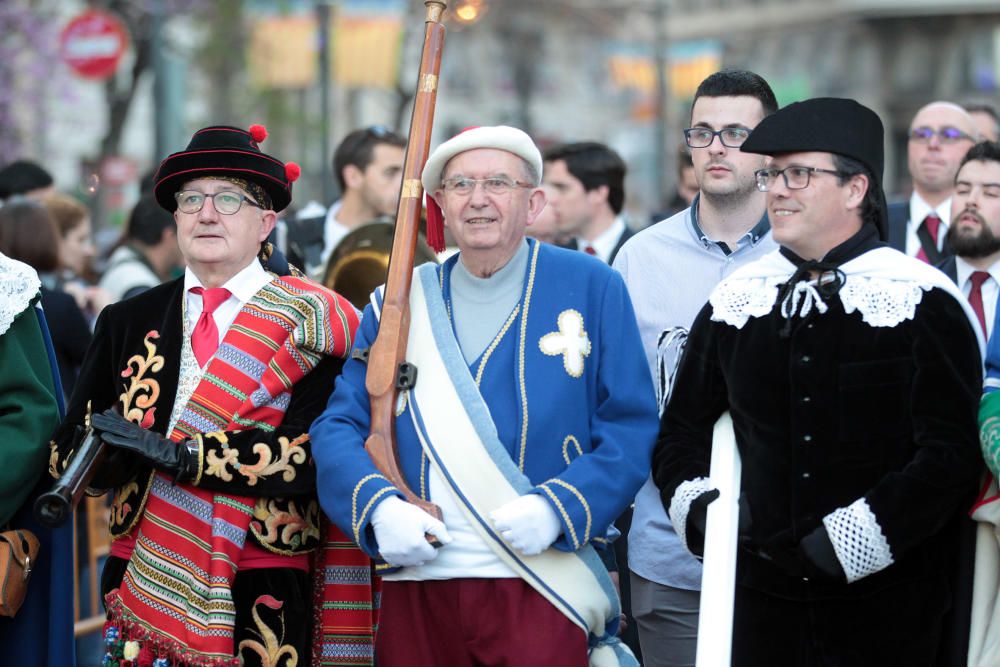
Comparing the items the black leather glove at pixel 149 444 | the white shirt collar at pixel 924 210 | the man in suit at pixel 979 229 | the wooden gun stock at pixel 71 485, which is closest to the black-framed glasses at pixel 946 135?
the white shirt collar at pixel 924 210

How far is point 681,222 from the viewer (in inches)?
202

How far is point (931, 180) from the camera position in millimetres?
7711

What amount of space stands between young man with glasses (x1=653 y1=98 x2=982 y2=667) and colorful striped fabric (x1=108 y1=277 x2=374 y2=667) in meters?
1.11

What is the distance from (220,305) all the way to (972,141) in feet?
15.1

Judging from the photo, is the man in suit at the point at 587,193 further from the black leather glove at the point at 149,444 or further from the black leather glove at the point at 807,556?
the black leather glove at the point at 807,556

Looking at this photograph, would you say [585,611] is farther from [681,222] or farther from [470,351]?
[681,222]

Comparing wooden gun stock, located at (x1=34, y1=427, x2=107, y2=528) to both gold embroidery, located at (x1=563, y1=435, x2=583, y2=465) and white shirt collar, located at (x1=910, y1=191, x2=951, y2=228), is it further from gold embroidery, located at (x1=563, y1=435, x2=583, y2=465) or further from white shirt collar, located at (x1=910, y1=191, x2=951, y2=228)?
white shirt collar, located at (x1=910, y1=191, x2=951, y2=228)

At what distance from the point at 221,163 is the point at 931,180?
424 cm

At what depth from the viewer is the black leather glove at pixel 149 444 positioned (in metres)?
4.34

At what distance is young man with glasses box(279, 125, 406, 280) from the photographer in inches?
318

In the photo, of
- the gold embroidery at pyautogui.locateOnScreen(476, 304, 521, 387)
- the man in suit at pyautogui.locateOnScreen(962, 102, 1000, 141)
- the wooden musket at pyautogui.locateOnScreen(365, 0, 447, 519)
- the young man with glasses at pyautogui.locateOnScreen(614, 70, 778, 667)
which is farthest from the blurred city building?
the gold embroidery at pyautogui.locateOnScreen(476, 304, 521, 387)

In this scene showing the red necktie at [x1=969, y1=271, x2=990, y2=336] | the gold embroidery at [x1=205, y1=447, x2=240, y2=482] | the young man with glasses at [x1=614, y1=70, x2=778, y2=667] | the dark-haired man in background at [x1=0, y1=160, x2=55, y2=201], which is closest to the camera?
the gold embroidery at [x1=205, y1=447, x2=240, y2=482]

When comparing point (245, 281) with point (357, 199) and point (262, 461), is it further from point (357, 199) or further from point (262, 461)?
point (357, 199)

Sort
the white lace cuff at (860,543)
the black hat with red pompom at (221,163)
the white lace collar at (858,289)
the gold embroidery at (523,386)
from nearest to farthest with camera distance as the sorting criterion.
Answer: the white lace cuff at (860,543), the white lace collar at (858,289), the gold embroidery at (523,386), the black hat with red pompom at (221,163)
